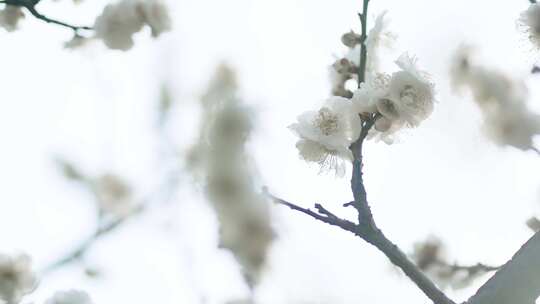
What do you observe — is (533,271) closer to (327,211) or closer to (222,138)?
(327,211)

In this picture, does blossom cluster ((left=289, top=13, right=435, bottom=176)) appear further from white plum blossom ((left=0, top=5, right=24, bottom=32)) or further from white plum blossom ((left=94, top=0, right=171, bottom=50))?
white plum blossom ((left=0, top=5, right=24, bottom=32))

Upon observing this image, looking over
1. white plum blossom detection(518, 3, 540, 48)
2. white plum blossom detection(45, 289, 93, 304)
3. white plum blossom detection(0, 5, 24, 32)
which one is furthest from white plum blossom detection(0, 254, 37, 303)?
white plum blossom detection(518, 3, 540, 48)

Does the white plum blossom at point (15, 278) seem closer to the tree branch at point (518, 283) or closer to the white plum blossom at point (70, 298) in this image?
the white plum blossom at point (70, 298)

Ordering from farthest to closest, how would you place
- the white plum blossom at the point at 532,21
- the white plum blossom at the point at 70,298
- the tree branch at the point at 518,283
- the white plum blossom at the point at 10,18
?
the white plum blossom at the point at 10,18, the white plum blossom at the point at 70,298, the white plum blossom at the point at 532,21, the tree branch at the point at 518,283

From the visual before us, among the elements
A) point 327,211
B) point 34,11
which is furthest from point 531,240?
point 34,11

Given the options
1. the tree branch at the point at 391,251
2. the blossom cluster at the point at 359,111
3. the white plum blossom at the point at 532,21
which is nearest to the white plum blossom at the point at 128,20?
the blossom cluster at the point at 359,111

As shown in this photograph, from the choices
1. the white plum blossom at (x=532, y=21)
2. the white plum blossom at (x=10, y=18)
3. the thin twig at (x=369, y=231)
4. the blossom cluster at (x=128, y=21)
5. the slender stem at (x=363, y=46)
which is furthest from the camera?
the blossom cluster at (x=128, y=21)
